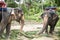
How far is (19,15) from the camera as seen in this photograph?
13352mm

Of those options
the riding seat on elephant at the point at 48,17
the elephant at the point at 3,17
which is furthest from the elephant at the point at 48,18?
the elephant at the point at 3,17

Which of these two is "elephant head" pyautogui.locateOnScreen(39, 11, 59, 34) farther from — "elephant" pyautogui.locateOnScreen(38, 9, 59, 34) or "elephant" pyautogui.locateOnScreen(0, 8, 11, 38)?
"elephant" pyautogui.locateOnScreen(0, 8, 11, 38)

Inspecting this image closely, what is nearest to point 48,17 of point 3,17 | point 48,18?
point 48,18

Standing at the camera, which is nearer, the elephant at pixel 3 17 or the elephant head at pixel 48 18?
the elephant at pixel 3 17

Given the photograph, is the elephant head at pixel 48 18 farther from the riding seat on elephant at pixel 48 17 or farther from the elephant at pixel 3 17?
the elephant at pixel 3 17

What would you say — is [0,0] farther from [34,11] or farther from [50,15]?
[34,11]

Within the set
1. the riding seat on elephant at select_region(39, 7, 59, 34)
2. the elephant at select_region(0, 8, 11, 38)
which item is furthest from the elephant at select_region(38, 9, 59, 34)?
the elephant at select_region(0, 8, 11, 38)

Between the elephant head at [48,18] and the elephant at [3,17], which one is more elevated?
the elephant at [3,17]

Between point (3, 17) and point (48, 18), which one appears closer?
point (3, 17)

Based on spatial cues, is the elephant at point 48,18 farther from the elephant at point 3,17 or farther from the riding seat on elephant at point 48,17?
the elephant at point 3,17

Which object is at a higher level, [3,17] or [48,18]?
[3,17]

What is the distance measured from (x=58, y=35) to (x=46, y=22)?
3.04 feet

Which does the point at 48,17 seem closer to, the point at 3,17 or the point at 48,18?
the point at 48,18

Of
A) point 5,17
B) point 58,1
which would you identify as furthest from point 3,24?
point 58,1
